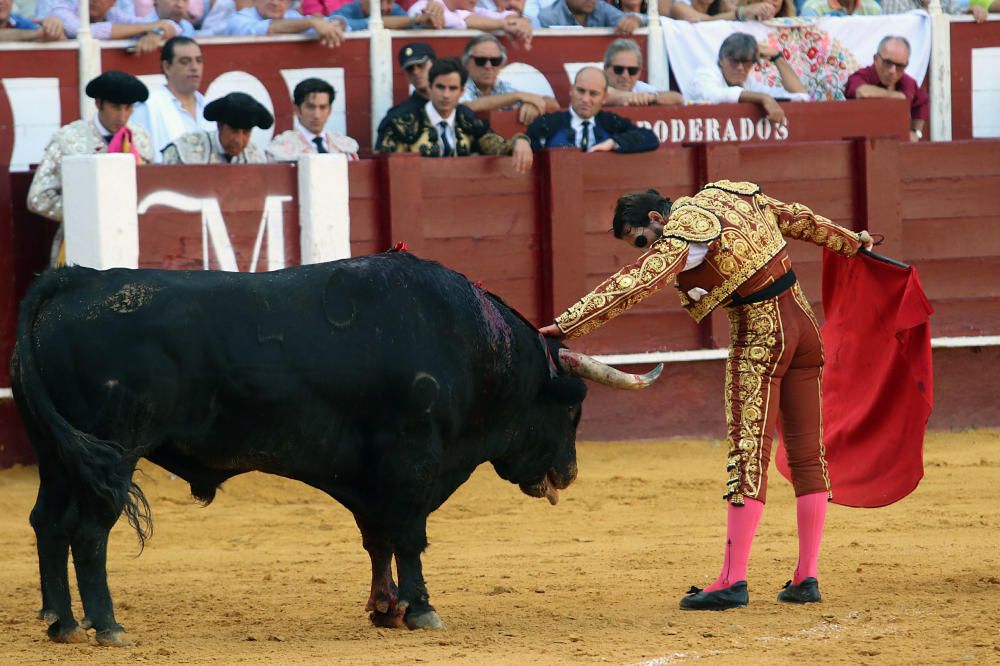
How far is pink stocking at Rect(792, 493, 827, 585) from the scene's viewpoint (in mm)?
5133

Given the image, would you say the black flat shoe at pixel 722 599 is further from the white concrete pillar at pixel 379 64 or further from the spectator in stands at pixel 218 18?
the spectator in stands at pixel 218 18

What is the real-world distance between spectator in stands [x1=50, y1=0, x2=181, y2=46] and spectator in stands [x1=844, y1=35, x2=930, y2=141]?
387 centimetres

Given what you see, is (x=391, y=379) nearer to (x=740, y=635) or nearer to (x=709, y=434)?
(x=740, y=635)

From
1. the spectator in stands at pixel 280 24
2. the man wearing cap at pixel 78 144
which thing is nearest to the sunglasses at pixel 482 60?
the spectator in stands at pixel 280 24

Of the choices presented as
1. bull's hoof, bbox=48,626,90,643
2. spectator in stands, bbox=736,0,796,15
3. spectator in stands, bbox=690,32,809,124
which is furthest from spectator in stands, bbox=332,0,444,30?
bull's hoof, bbox=48,626,90,643

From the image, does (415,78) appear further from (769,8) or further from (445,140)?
(769,8)

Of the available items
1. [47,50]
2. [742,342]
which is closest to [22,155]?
[47,50]

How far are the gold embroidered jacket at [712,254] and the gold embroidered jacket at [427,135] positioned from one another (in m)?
3.25

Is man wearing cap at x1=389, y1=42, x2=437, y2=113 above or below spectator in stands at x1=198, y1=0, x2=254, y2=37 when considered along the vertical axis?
below

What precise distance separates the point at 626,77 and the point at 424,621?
4.67 meters

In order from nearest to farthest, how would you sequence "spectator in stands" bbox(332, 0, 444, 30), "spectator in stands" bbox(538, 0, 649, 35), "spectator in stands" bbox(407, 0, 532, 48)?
"spectator in stands" bbox(332, 0, 444, 30) < "spectator in stands" bbox(407, 0, 532, 48) < "spectator in stands" bbox(538, 0, 649, 35)

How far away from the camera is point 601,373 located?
16.8 feet

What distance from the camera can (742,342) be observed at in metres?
5.07

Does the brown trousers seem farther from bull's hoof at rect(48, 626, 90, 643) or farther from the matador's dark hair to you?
bull's hoof at rect(48, 626, 90, 643)
